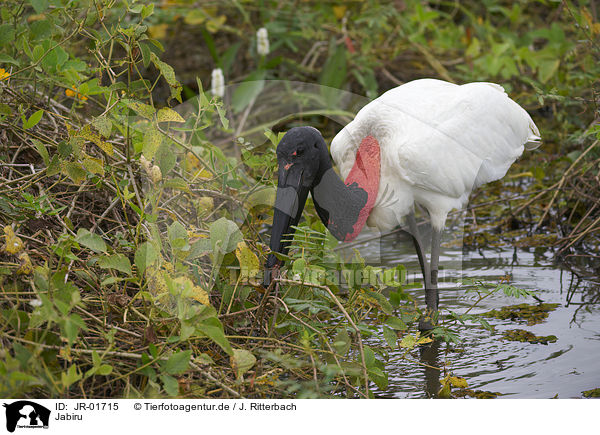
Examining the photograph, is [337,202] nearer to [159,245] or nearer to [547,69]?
[159,245]

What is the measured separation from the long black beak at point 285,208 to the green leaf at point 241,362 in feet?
1.59

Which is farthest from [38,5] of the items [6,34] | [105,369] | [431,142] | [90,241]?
[431,142]

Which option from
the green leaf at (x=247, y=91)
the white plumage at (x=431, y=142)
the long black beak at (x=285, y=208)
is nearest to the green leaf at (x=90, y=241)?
the long black beak at (x=285, y=208)

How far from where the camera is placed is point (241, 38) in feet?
22.7

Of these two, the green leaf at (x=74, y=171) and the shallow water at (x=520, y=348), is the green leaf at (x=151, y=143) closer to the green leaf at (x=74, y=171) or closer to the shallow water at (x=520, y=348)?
the green leaf at (x=74, y=171)

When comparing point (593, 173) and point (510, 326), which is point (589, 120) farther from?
point (510, 326)

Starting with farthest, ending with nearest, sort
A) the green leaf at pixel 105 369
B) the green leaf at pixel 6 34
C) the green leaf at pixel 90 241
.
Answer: the green leaf at pixel 6 34 < the green leaf at pixel 90 241 < the green leaf at pixel 105 369

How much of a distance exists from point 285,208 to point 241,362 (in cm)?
78

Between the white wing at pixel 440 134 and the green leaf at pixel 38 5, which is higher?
the green leaf at pixel 38 5

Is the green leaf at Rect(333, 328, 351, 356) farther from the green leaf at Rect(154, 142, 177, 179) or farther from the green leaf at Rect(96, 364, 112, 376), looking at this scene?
the green leaf at Rect(154, 142, 177, 179)

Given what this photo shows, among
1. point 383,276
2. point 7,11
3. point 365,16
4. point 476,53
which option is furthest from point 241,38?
point 383,276
